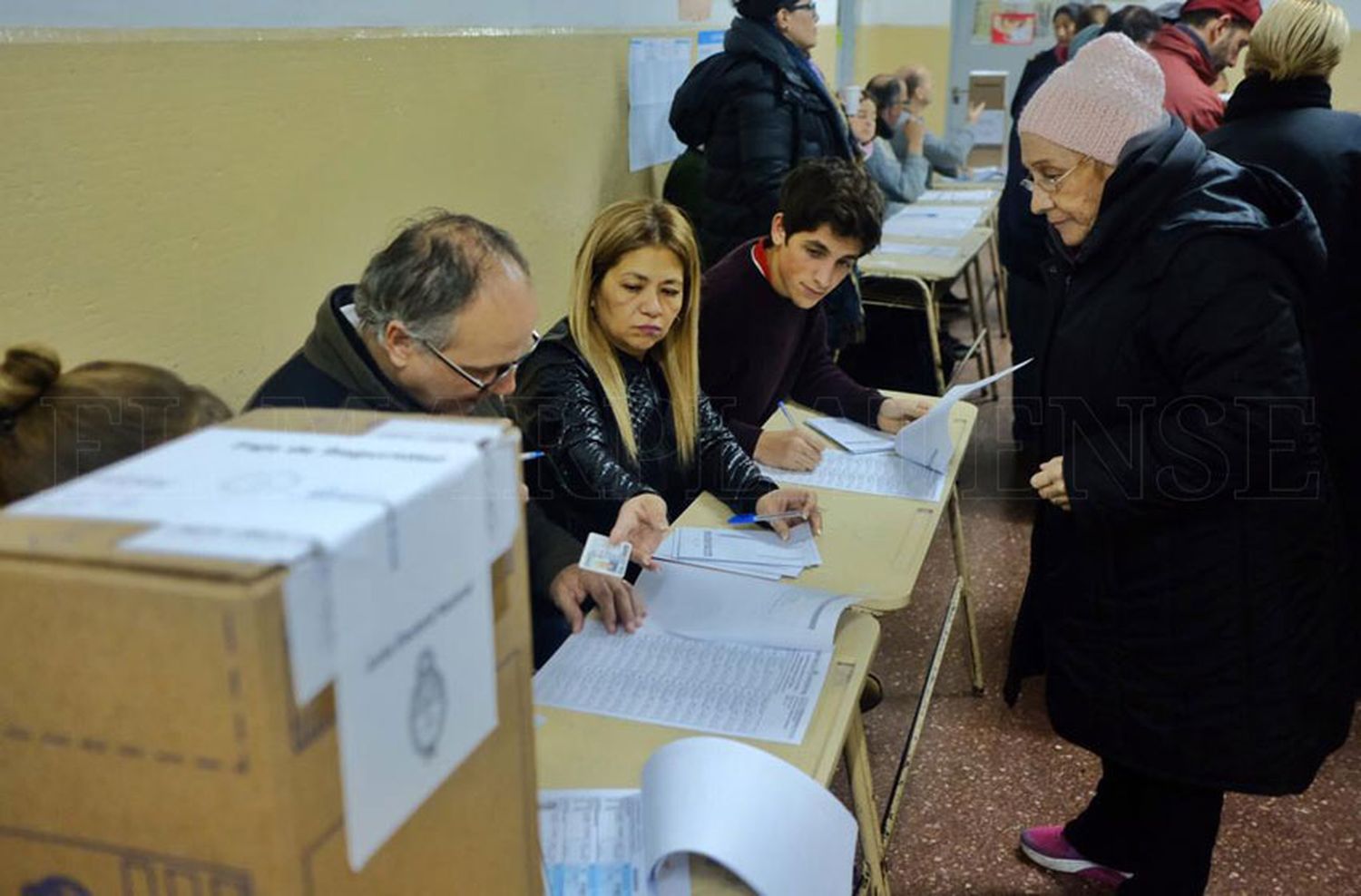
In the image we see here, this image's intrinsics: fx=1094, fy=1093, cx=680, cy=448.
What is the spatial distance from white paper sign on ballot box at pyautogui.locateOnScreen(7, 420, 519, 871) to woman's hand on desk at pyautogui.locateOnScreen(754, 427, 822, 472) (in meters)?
1.46

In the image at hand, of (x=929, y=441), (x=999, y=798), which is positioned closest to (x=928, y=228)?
(x=929, y=441)

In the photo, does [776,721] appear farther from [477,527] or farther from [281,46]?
[281,46]

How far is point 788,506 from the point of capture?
1.80 m

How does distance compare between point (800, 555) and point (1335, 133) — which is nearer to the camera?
point (800, 555)

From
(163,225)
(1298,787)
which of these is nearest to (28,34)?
(163,225)

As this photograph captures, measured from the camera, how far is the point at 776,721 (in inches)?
47.8

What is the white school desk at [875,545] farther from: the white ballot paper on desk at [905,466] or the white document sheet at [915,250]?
the white document sheet at [915,250]

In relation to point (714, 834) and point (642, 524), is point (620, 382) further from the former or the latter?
point (714, 834)

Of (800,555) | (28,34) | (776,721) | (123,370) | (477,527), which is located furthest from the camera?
(800,555)

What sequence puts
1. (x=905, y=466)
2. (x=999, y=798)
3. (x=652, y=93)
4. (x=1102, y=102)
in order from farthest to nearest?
1. (x=652, y=93)
2. (x=999, y=798)
3. (x=905, y=466)
4. (x=1102, y=102)

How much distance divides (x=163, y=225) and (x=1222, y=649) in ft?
5.43

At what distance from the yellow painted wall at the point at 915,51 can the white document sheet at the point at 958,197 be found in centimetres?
189

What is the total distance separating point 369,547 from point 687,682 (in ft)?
2.78

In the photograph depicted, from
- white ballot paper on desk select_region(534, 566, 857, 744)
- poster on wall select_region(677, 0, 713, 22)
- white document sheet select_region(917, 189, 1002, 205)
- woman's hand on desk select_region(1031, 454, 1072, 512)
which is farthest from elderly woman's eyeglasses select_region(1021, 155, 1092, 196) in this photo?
white document sheet select_region(917, 189, 1002, 205)
